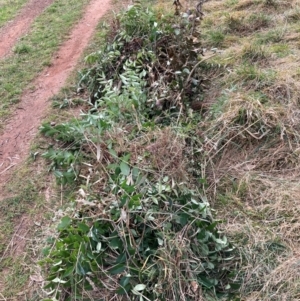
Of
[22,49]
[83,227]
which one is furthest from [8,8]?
[83,227]

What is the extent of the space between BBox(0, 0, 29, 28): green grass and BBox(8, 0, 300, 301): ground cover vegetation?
7.73 feet

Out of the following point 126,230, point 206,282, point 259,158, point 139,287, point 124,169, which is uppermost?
point 124,169

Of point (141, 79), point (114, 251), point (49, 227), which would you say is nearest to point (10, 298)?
point (49, 227)

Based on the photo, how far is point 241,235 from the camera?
9.89ft

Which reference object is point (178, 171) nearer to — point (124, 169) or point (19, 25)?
point (124, 169)

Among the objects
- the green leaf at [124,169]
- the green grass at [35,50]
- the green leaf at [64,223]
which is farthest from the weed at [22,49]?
the green leaf at [64,223]

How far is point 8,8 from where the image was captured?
7.19 meters

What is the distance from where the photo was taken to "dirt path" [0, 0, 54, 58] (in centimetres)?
599

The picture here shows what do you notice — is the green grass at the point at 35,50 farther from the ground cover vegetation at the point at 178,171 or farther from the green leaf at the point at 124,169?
the green leaf at the point at 124,169

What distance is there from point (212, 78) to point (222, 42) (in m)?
0.94

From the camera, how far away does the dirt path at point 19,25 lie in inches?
236

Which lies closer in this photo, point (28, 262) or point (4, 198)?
point (28, 262)

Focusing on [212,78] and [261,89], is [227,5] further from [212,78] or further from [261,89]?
[261,89]

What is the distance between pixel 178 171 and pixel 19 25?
14.7 ft
